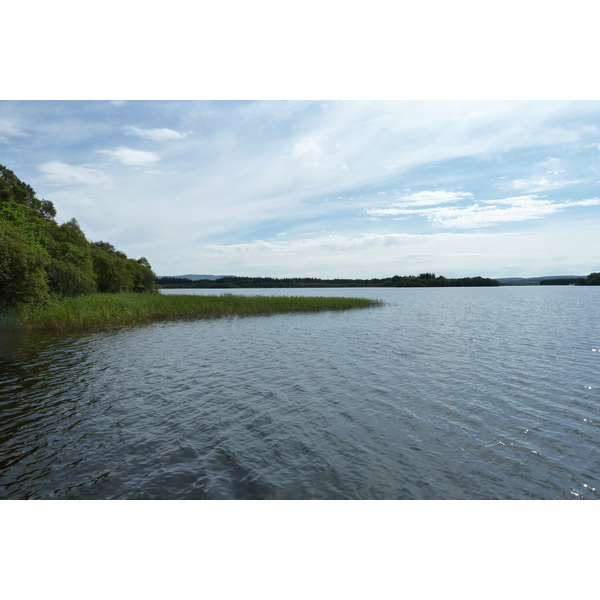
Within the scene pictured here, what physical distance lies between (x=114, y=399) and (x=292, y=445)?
7.12 m

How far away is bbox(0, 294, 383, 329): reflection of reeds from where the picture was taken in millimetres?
26594

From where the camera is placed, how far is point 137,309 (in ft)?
114

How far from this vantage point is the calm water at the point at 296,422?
7.11 m

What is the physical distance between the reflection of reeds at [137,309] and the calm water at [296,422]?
5.50m

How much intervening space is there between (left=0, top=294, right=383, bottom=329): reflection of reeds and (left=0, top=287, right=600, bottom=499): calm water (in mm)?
5495

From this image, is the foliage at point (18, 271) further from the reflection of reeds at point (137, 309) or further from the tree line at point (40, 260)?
the reflection of reeds at point (137, 309)

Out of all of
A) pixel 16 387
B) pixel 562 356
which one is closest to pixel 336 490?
pixel 16 387

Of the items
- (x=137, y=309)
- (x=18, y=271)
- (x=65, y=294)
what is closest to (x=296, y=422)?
(x=18, y=271)

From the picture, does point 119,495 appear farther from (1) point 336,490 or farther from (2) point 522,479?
(2) point 522,479

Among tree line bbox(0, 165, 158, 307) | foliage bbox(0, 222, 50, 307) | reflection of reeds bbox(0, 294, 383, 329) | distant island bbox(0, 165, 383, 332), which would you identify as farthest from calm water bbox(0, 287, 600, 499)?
reflection of reeds bbox(0, 294, 383, 329)

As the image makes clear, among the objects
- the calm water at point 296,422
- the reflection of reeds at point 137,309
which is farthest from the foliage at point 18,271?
the calm water at point 296,422

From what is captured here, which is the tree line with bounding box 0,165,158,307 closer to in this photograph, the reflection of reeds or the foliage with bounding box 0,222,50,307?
the foliage with bounding box 0,222,50,307

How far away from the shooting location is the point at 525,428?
10.1 m

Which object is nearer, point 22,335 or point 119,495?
point 119,495
